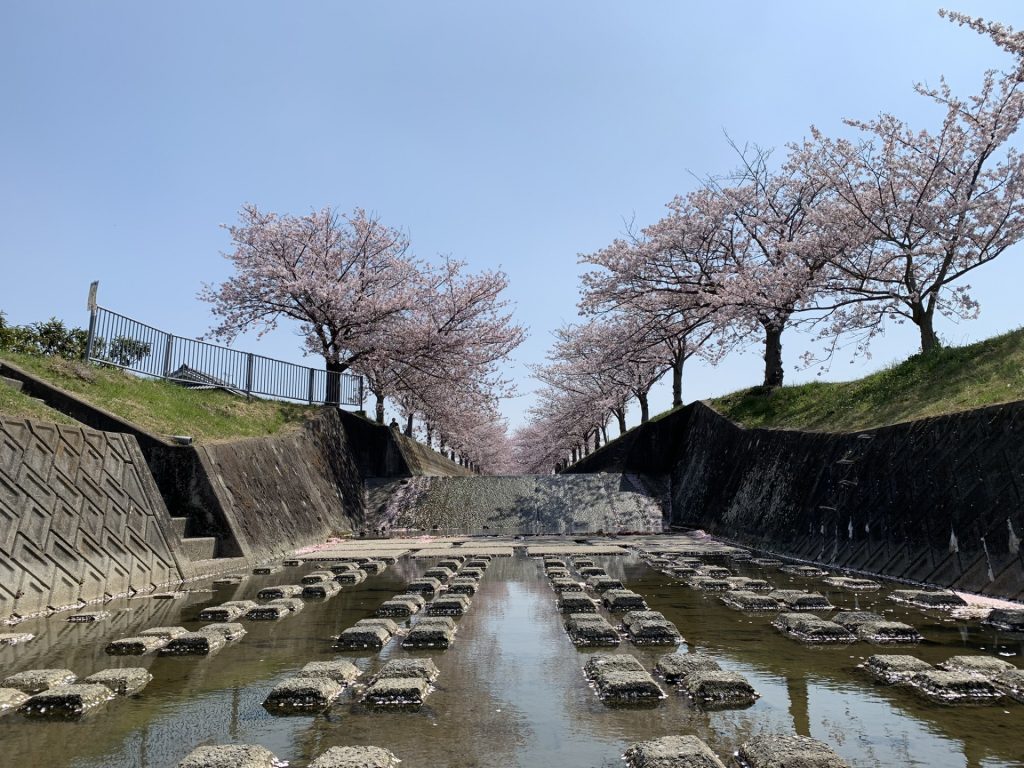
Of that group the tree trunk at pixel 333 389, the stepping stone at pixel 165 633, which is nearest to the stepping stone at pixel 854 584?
the stepping stone at pixel 165 633

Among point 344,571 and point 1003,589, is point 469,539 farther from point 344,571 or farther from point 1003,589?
point 1003,589

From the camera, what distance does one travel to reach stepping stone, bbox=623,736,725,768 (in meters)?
2.94

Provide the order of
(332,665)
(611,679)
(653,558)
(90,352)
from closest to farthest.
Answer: (611,679)
(332,665)
(653,558)
(90,352)

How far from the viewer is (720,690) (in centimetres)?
412

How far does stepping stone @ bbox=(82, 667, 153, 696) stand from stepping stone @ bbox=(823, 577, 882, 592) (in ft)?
25.4

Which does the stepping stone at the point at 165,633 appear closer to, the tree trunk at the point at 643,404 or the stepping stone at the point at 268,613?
the stepping stone at the point at 268,613

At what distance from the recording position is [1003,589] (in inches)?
298

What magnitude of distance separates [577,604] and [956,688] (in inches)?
151

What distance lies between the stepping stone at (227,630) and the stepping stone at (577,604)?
3180 mm

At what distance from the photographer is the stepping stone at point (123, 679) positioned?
14.3 feet

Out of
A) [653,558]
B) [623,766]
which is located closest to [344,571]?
[653,558]

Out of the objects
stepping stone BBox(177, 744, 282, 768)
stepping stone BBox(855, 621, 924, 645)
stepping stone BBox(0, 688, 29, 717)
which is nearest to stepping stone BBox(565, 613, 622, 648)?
stepping stone BBox(855, 621, 924, 645)

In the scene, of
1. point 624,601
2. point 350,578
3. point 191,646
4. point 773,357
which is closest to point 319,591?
point 350,578

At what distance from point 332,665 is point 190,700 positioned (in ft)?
2.82
